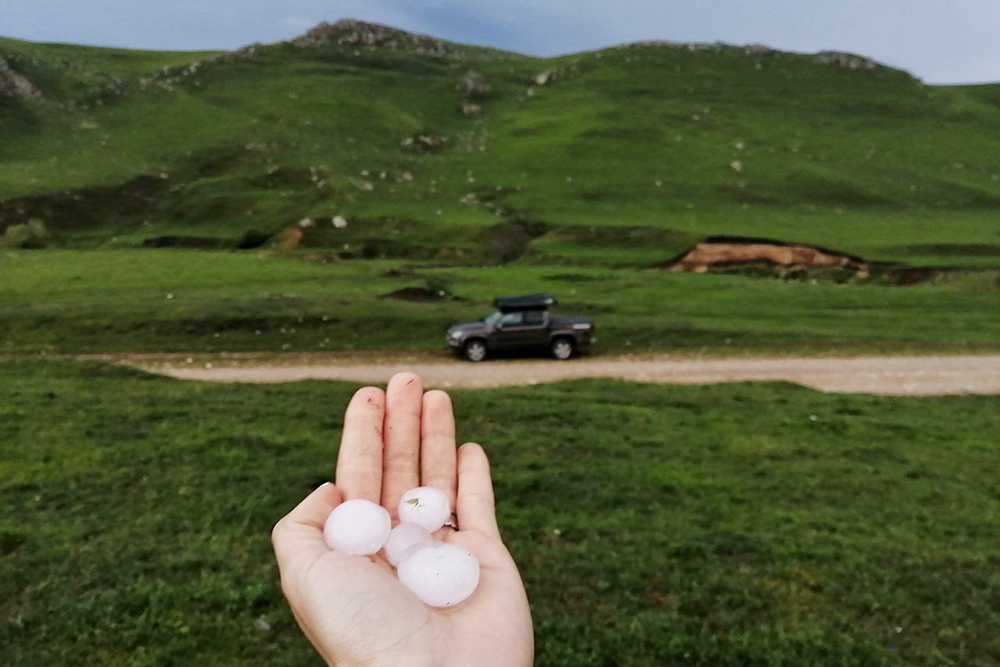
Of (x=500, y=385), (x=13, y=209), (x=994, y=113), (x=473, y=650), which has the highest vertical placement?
→ (x=994, y=113)

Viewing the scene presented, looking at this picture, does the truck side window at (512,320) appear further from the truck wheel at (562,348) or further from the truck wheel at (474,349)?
the truck wheel at (562,348)

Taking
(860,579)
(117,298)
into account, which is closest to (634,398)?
(860,579)

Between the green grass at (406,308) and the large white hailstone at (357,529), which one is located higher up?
the large white hailstone at (357,529)

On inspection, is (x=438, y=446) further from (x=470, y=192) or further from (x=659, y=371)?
(x=470, y=192)

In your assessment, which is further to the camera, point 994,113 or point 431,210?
point 994,113

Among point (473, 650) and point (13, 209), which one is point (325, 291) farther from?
point (13, 209)

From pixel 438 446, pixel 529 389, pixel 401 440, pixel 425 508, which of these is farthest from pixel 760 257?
pixel 425 508

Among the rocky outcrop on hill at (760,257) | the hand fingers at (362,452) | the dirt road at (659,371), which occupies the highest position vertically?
the hand fingers at (362,452)

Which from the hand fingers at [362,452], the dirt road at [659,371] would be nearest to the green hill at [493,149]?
the dirt road at [659,371]

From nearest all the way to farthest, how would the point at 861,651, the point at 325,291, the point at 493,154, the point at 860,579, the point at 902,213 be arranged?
the point at 861,651 → the point at 860,579 → the point at 325,291 → the point at 902,213 → the point at 493,154
